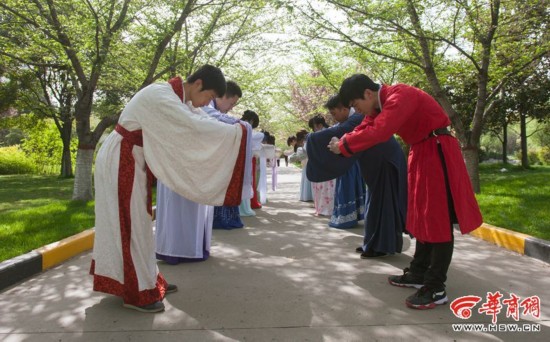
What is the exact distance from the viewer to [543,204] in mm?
7801

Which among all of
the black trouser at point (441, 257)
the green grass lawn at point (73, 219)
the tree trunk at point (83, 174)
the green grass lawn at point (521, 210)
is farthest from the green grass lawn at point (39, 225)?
the green grass lawn at point (521, 210)

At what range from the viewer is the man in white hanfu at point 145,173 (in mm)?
3199

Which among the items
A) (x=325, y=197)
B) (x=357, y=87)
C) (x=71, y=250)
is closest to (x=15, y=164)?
(x=325, y=197)

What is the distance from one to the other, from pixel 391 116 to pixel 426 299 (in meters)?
1.34

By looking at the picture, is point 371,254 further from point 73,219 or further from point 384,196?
point 73,219

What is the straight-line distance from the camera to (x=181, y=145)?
3.20 meters

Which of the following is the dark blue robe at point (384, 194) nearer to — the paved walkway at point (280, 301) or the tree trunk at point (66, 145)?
the paved walkway at point (280, 301)

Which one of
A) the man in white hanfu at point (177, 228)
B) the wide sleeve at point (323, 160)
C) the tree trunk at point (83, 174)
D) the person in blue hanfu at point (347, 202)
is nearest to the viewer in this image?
the wide sleeve at point (323, 160)

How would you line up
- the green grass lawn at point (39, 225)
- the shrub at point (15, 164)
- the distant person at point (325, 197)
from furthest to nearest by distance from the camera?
the shrub at point (15, 164)
the distant person at point (325, 197)
the green grass lawn at point (39, 225)

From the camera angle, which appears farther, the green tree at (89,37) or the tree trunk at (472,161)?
the tree trunk at (472,161)

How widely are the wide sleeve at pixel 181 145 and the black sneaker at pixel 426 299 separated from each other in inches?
61.0

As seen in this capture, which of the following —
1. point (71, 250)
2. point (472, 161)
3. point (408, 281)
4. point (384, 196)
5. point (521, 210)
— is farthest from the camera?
point (472, 161)

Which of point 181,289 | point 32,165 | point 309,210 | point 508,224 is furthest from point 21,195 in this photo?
point 32,165

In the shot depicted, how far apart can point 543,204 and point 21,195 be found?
38.7 feet
